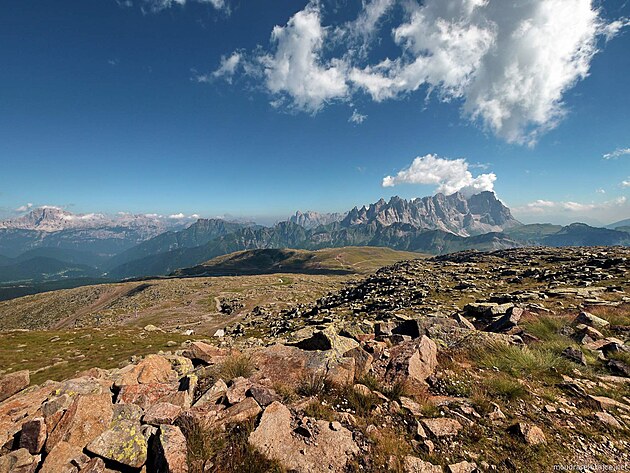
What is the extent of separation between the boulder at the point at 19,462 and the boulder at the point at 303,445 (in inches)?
212

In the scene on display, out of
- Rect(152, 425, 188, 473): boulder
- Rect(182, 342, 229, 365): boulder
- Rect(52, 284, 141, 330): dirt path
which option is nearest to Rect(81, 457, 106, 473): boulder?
Rect(152, 425, 188, 473): boulder

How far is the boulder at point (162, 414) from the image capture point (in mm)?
7848

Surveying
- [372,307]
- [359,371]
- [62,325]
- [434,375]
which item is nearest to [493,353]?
[434,375]

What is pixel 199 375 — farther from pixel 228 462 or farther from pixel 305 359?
pixel 228 462

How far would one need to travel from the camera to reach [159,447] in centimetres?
645

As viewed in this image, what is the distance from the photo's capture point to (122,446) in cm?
686

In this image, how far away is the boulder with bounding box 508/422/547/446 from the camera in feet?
22.5

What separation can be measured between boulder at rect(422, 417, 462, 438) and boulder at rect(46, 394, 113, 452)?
942 cm

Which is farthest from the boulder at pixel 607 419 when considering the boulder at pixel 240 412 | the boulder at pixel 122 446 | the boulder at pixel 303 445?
the boulder at pixel 122 446

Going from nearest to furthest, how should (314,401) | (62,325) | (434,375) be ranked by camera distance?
(314,401) → (434,375) → (62,325)

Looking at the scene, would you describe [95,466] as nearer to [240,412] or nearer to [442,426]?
[240,412]

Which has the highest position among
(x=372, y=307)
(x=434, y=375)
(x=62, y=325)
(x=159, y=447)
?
(x=159, y=447)

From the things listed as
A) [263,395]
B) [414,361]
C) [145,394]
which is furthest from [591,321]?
[145,394]

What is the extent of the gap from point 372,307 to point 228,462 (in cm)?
7367
